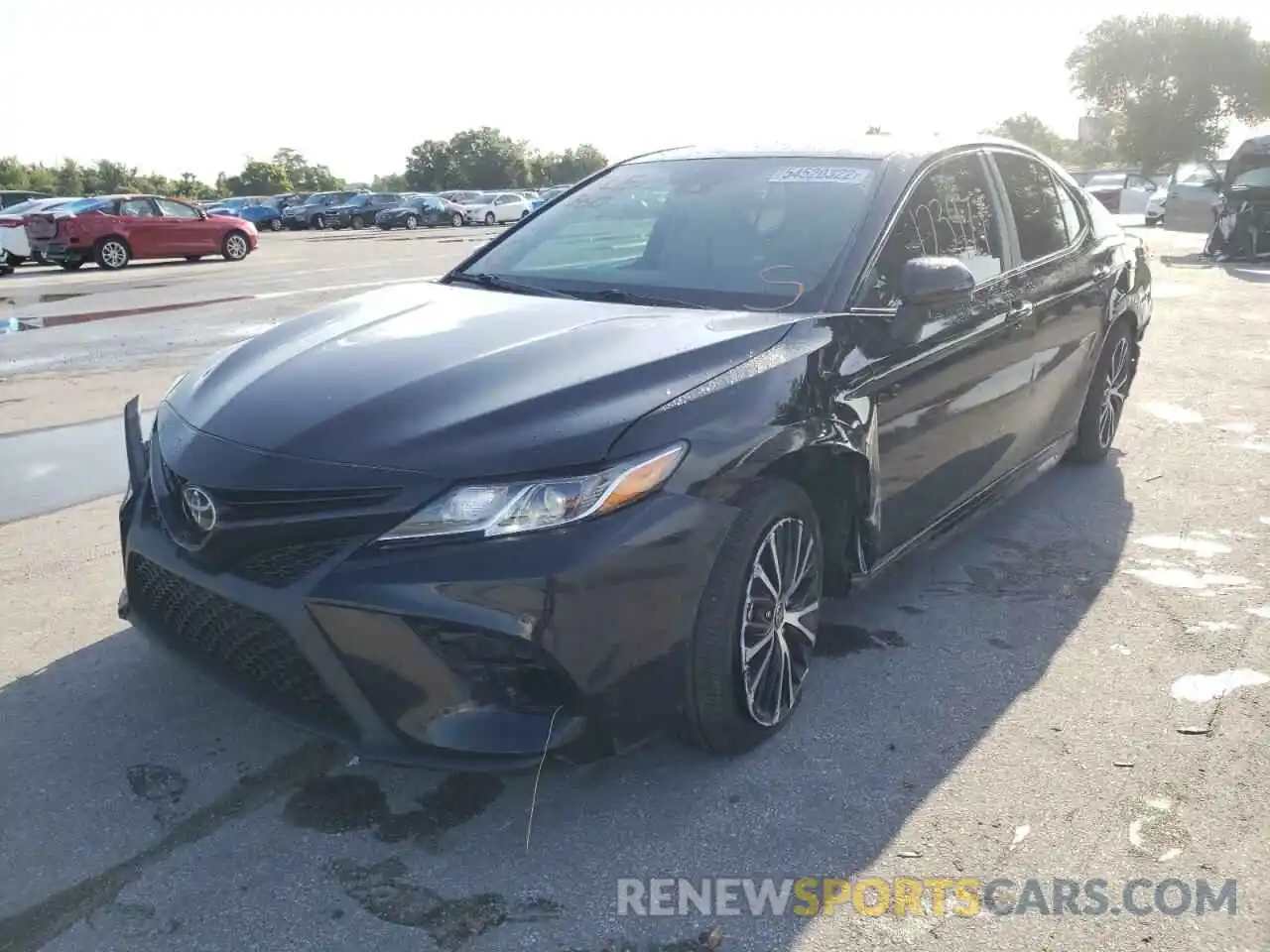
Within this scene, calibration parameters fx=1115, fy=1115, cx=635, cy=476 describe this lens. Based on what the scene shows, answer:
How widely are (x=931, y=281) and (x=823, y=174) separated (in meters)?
0.71

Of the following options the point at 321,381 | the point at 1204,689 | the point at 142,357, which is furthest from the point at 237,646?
the point at 142,357

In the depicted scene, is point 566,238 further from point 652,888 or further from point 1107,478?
point 1107,478

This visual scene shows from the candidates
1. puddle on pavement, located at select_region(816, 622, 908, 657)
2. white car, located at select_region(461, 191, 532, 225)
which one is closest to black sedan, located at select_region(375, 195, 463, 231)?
white car, located at select_region(461, 191, 532, 225)

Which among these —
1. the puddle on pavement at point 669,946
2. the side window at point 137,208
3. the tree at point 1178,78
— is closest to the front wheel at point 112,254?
the side window at point 137,208

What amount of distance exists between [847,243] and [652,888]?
2037 millimetres

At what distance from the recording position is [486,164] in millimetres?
80500

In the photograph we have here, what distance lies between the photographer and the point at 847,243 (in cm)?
352

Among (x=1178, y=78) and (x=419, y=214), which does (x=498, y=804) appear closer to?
(x=419, y=214)

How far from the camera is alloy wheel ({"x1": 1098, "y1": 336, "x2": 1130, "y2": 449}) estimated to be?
5.60 meters

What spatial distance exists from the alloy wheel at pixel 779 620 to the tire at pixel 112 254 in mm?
21542

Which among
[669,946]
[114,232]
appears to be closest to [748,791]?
[669,946]

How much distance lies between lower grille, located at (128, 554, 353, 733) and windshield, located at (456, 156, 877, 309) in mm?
1604

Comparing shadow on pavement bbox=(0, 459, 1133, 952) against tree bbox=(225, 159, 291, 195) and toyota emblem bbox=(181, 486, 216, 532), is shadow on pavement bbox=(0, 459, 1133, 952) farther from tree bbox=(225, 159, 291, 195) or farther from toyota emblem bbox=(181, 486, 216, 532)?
tree bbox=(225, 159, 291, 195)

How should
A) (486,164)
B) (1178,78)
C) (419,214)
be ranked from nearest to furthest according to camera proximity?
1. (419,214)
2. (1178,78)
3. (486,164)
